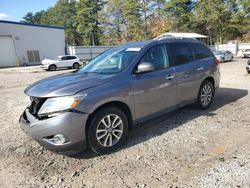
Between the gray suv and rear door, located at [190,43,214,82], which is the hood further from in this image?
rear door, located at [190,43,214,82]

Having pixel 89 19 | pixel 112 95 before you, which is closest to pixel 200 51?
pixel 112 95

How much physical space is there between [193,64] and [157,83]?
139cm

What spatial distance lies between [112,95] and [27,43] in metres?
32.8

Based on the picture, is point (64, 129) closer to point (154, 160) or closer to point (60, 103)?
point (60, 103)

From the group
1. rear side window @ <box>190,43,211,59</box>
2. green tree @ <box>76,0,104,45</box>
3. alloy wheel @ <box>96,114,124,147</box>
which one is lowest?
alloy wheel @ <box>96,114,124,147</box>

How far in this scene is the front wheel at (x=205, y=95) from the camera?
554 cm

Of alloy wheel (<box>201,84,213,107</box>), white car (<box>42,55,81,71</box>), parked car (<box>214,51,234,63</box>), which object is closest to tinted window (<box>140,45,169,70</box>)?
alloy wheel (<box>201,84,213,107</box>)

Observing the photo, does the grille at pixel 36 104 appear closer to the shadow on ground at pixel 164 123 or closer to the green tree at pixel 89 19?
the shadow on ground at pixel 164 123

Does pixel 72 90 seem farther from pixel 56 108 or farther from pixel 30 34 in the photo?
pixel 30 34

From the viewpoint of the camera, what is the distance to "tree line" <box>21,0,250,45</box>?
4291cm

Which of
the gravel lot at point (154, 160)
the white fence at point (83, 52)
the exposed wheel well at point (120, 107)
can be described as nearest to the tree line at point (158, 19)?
the white fence at point (83, 52)

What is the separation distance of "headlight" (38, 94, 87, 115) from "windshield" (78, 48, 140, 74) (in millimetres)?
982

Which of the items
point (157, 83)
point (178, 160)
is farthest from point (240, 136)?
point (157, 83)

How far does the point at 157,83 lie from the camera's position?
14.2ft
